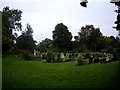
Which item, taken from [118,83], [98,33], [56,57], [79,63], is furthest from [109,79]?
[98,33]

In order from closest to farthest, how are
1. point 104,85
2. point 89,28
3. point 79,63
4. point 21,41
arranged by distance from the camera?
point 104,85 → point 79,63 → point 21,41 → point 89,28

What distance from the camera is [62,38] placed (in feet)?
230

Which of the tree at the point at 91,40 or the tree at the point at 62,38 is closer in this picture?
the tree at the point at 62,38

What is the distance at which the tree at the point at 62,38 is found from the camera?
70.6m

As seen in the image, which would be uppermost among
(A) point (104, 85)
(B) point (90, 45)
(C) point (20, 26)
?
(C) point (20, 26)

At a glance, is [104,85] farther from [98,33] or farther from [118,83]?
[98,33]

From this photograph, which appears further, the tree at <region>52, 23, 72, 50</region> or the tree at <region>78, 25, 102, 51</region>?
the tree at <region>78, 25, 102, 51</region>

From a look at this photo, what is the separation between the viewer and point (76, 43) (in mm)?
78062

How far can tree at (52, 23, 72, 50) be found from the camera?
232ft

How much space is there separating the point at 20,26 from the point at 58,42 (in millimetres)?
12343

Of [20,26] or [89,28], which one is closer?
[20,26]

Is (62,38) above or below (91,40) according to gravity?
above

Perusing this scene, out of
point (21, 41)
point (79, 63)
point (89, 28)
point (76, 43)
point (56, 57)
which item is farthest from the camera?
point (89, 28)

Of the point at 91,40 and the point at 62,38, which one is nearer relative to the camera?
the point at 62,38
